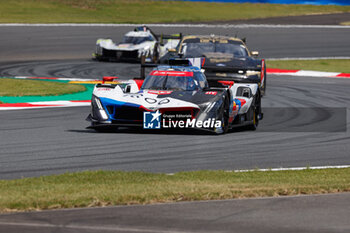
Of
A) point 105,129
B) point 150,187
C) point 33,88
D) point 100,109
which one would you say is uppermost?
point 150,187

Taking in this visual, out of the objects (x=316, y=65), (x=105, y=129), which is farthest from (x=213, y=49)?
(x=316, y=65)

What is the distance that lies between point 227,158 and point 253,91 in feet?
13.7

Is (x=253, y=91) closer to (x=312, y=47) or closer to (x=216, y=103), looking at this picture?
(x=216, y=103)

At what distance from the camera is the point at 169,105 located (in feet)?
40.7

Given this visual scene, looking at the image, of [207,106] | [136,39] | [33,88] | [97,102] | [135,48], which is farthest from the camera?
[136,39]

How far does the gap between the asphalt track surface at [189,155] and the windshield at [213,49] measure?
1412mm

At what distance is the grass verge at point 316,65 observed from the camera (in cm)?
2969

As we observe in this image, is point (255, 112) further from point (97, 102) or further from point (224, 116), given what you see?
point (97, 102)

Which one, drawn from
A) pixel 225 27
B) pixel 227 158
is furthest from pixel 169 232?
pixel 225 27

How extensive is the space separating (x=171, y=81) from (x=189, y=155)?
316cm

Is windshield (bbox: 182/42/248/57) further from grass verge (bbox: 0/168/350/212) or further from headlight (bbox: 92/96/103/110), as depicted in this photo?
grass verge (bbox: 0/168/350/212)

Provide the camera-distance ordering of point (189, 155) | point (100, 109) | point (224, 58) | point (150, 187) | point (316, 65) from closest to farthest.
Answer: point (150, 187) < point (189, 155) < point (100, 109) < point (224, 58) < point (316, 65)

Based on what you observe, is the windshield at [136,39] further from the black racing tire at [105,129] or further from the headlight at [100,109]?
the headlight at [100,109]

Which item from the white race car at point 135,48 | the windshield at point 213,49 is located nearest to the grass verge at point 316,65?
the white race car at point 135,48
